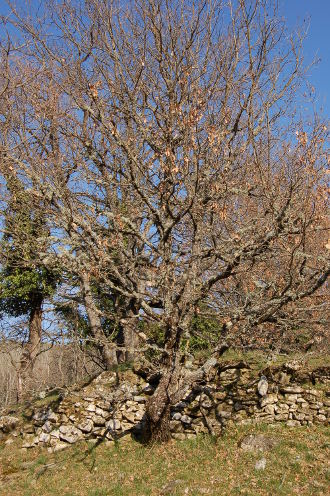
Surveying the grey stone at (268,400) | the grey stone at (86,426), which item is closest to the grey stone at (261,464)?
the grey stone at (268,400)

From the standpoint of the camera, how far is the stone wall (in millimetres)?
8812

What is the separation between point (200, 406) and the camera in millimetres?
9125

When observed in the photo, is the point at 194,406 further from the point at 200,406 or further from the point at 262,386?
the point at 262,386

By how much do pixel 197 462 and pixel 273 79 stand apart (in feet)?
26.1

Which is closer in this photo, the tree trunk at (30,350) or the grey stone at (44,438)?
the grey stone at (44,438)

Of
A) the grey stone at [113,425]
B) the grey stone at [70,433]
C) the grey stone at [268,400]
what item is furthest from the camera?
the grey stone at [70,433]

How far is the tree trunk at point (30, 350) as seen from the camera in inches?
571

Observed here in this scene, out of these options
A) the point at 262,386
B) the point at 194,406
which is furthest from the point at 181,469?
the point at 262,386

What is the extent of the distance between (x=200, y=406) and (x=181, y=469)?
69.8 inches

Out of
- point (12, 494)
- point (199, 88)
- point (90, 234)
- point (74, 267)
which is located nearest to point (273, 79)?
point (199, 88)

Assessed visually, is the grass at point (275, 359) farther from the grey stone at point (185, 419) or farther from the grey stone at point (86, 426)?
the grey stone at point (86, 426)

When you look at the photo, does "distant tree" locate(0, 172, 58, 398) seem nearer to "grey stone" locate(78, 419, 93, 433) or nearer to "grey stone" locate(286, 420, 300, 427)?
"grey stone" locate(78, 419, 93, 433)

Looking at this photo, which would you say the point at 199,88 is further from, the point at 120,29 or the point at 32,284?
the point at 32,284

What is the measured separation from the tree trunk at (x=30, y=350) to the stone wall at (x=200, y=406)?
400 cm
